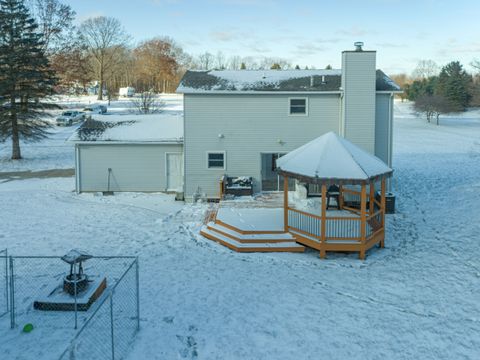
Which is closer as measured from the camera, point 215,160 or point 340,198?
point 340,198

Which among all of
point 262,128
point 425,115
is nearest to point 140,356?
point 262,128

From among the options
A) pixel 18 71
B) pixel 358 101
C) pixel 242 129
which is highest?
pixel 18 71

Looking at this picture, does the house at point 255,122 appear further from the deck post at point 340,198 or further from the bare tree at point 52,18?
the bare tree at point 52,18

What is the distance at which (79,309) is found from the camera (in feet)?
32.4

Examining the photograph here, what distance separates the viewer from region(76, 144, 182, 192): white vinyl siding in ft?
73.2

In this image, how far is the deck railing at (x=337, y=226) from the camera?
46.8 ft

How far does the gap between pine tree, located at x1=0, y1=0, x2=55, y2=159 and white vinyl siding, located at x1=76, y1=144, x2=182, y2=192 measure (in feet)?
35.6

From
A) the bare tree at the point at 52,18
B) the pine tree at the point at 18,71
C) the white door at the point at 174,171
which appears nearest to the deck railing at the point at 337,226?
the white door at the point at 174,171

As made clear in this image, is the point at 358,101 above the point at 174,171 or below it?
above

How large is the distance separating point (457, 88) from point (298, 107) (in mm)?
57288

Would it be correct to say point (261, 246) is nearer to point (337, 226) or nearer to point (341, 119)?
point (337, 226)

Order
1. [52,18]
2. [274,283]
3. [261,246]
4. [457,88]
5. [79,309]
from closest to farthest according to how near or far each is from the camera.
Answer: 1. [79,309]
2. [274,283]
3. [261,246]
4. [52,18]
5. [457,88]

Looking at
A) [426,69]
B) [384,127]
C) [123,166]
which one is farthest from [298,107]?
[426,69]

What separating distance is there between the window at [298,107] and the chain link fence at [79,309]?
11.2 m
